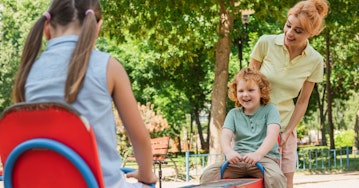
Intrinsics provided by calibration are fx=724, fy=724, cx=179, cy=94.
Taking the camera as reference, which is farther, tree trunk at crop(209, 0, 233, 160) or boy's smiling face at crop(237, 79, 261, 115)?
tree trunk at crop(209, 0, 233, 160)

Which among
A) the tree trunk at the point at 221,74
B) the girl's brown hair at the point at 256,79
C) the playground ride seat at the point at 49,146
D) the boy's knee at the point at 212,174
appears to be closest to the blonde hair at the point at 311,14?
the girl's brown hair at the point at 256,79

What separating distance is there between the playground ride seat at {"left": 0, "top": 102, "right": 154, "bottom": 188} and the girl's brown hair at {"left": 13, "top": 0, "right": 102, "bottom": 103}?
0.16 m

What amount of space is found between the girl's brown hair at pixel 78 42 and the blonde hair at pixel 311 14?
6.72 ft

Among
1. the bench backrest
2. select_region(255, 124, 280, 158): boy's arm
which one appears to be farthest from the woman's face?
the bench backrest

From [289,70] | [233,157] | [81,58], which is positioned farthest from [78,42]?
[289,70]

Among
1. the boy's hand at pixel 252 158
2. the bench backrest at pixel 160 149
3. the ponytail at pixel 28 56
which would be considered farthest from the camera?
the bench backrest at pixel 160 149

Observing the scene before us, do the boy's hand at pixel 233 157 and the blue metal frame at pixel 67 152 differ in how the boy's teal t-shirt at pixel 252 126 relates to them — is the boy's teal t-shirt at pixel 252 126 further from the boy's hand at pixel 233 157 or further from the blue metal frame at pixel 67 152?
the blue metal frame at pixel 67 152

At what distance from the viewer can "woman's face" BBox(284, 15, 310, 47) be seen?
443 cm

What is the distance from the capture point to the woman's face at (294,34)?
4.43 m

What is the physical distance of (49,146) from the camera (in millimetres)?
2285

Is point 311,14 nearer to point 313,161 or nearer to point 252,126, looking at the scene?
point 252,126

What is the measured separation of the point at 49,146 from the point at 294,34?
8.39 ft

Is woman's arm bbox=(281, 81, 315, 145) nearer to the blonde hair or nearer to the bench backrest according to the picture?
the blonde hair

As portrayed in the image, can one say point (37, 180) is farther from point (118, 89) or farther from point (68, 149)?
point (118, 89)
